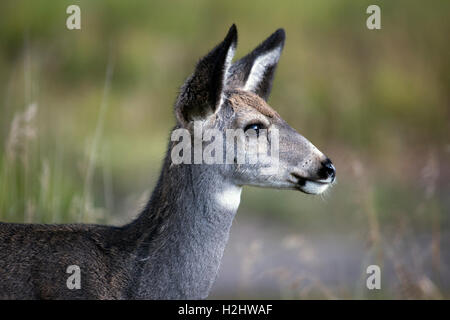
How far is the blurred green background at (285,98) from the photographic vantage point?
13.8 metres

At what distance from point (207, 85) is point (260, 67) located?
115 cm

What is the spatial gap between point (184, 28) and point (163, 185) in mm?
11003

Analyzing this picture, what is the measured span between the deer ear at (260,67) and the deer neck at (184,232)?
1049mm

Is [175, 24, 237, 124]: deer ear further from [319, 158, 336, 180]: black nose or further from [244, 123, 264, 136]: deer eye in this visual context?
[319, 158, 336, 180]: black nose

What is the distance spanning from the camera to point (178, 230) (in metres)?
7.07

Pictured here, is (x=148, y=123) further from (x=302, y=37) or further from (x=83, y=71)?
(x=302, y=37)

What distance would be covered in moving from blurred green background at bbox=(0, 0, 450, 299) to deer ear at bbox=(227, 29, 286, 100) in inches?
188

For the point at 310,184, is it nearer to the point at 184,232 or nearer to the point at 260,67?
the point at 184,232

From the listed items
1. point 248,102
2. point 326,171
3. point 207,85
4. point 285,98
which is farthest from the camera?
point 285,98

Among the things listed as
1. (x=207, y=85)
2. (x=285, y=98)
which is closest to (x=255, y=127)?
(x=207, y=85)

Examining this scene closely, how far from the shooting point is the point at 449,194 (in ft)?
48.9

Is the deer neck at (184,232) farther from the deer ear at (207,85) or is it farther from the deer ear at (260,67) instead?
the deer ear at (260,67)

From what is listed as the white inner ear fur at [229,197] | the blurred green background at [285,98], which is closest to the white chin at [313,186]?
the white inner ear fur at [229,197]
